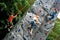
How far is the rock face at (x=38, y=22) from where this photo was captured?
433 centimetres

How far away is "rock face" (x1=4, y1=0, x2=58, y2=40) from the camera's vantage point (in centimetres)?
433

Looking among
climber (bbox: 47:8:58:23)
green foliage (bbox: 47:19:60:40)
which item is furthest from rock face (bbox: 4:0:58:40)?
green foliage (bbox: 47:19:60:40)

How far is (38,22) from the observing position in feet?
14.8

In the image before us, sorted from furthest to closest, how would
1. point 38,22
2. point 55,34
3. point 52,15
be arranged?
point 55,34 → point 52,15 → point 38,22

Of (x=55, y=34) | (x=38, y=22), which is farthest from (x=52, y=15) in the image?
(x=55, y=34)

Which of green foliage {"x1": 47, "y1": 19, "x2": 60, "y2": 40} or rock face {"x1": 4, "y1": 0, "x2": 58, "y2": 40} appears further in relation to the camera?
green foliage {"x1": 47, "y1": 19, "x2": 60, "y2": 40}

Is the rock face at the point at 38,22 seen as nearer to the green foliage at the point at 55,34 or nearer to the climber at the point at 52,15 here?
the climber at the point at 52,15

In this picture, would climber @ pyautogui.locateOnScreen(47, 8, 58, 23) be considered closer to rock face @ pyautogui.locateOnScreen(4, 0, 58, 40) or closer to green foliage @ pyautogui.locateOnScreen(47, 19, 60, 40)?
rock face @ pyautogui.locateOnScreen(4, 0, 58, 40)

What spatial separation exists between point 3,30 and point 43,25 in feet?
4.19

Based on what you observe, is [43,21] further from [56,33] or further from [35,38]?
[56,33]

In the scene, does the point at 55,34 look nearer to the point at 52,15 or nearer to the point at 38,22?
the point at 52,15

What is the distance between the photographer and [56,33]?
679 cm

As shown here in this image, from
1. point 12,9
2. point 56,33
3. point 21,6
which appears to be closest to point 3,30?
point 12,9

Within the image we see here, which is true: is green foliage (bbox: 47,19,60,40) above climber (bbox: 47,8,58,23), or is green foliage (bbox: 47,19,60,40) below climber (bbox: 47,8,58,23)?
above
